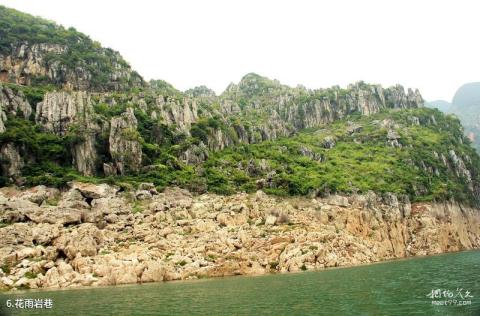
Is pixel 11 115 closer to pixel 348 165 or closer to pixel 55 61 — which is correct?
pixel 55 61

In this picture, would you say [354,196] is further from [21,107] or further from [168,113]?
[21,107]

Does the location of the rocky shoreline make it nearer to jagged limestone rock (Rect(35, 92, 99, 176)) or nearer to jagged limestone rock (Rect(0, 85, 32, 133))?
jagged limestone rock (Rect(35, 92, 99, 176))

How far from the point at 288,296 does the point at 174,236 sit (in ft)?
104

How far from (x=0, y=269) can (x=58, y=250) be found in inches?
262

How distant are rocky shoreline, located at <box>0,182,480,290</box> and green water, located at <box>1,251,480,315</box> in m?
7.59

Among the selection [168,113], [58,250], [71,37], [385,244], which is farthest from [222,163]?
[71,37]

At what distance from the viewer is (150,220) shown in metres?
71.1

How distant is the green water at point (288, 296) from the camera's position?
31078 mm

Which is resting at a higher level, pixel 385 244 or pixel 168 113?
pixel 168 113

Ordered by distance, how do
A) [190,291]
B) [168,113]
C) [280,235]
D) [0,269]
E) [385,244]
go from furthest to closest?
[168,113]
[385,244]
[280,235]
[0,269]
[190,291]

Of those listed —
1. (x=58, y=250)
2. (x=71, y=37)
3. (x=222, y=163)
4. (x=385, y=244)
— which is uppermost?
(x=71, y=37)

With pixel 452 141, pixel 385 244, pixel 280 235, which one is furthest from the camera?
pixel 452 141

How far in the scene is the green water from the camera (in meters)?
31.1

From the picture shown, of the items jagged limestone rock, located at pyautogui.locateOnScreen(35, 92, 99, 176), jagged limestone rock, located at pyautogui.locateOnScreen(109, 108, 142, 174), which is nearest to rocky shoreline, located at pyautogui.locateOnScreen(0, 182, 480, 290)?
jagged limestone rock, located at pyautogui.locateOnScreen(109, 108, 142, 174)
